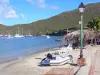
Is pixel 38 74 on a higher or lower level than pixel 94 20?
lower

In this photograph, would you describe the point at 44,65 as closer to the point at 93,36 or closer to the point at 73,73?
the point at 73,73

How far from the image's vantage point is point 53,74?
56.7 feet

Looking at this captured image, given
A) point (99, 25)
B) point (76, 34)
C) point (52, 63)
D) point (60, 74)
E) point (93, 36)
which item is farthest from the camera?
point (99, 25)

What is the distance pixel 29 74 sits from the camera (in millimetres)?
19875

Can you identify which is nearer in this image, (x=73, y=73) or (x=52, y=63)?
(x=73, y=73)

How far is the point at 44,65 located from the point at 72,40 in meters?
34.3

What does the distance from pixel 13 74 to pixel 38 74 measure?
5.36 feet

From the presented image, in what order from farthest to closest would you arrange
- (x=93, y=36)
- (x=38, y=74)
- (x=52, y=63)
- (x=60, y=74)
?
1. (x=93, y=36)
2. (x=52, y=63)
3. (x=38, y=74)
4. (x=60, y=74)

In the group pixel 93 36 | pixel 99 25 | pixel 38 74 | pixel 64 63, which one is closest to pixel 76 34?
pixel 93 36

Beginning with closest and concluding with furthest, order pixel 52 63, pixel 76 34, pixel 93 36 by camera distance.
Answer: pixel 52 63
pixel 76 34
pixel 93 36

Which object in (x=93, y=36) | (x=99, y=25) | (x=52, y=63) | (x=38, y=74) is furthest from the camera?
(x=99, y=25)

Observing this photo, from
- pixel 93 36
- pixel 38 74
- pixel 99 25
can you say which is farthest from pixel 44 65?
pixel 99 25

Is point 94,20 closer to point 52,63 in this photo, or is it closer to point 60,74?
point 52,63

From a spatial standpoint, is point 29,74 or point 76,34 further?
point 76,34
